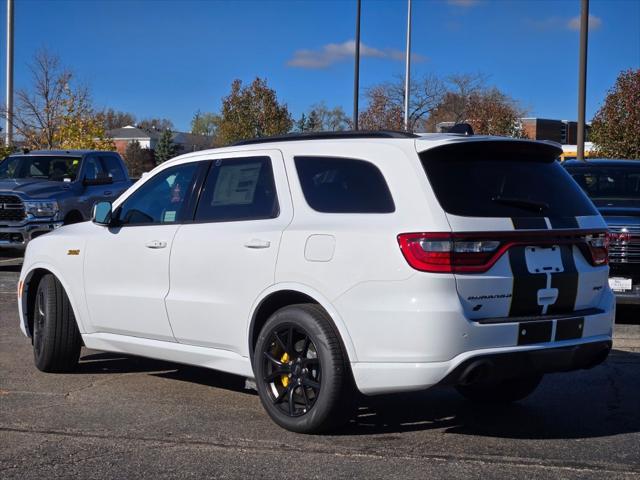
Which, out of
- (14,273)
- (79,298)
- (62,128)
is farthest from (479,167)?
(62,128)

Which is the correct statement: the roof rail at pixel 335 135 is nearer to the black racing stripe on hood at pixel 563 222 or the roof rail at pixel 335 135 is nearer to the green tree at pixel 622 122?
the black racing stripe on hood at pixel 563 222

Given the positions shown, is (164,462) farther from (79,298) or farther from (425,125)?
(425,125)

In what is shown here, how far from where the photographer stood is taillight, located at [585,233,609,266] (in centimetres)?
583

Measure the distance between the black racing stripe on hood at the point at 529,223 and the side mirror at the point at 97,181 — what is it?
12.2 m

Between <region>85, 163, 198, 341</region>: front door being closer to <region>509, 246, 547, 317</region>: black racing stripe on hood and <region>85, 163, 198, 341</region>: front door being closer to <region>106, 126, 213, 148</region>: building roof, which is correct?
<region>509, 246, 547, 317</region>: black racing stripe on hood

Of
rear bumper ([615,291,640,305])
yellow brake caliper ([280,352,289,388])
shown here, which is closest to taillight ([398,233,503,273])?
yellow brake caliper ([280,352,289,388])

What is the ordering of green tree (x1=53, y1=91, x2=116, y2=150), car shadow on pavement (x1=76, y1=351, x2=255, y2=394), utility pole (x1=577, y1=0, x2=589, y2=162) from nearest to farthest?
car shadow on pavement (x1=76, y1=351, x2=255, y2=394), utility pole (x1=577, y1=0, x2=589, y2=162), green tree (x1=53, y1=91, x2=116, y2=150)

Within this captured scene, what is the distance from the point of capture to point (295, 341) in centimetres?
576

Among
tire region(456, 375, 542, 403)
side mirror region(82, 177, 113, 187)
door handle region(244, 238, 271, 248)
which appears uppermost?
side mirror region(82, 177, 113, 187)

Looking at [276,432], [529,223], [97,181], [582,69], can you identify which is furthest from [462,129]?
[582,69]

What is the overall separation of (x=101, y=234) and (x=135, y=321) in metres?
0.76

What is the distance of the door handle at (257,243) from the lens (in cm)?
586

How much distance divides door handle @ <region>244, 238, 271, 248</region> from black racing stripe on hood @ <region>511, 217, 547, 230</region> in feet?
4.87

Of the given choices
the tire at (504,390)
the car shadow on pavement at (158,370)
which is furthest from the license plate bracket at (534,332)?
the car shadow on pavement at (158,370)
